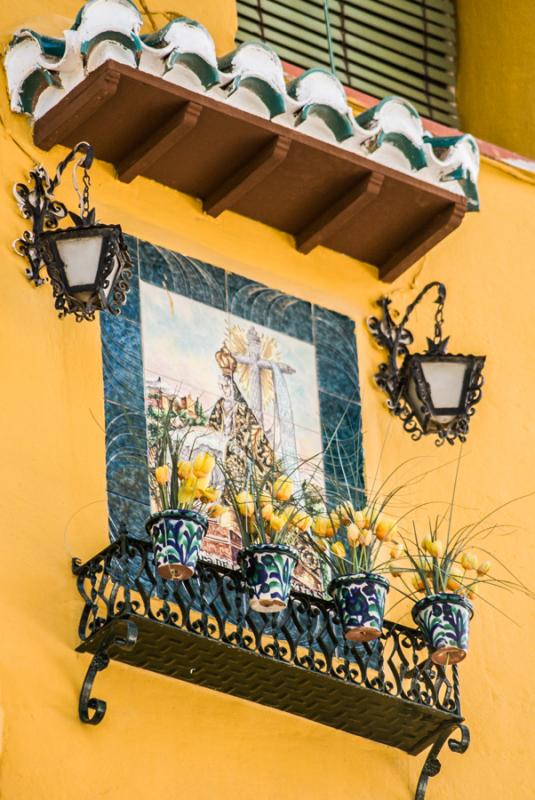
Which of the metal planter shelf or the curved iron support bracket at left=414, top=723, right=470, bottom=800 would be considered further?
the curved iron support bracket at left=414, top=723, right=470, bottom=800

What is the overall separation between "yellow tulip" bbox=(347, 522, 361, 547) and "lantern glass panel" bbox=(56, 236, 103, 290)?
123 centimetres

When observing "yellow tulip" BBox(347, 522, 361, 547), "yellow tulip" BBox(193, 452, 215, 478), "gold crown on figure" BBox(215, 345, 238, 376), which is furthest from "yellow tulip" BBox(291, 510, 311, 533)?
"gold crown on figure" BBox(215, 345, 238, 376)

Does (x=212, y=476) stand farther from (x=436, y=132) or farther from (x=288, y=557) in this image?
(x=436, y=132)

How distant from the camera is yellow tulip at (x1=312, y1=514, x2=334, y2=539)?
809cm

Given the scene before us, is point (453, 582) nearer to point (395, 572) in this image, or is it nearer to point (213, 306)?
point (395, 572)

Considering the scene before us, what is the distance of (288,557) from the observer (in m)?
7.81

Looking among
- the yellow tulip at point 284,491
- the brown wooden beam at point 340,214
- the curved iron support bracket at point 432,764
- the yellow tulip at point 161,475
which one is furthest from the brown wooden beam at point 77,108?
the curved iron support bracket at point 432,764

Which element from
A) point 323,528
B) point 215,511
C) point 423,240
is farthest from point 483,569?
point 423,240

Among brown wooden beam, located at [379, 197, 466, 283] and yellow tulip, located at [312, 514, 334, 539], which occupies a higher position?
brown wooden beam, located at [379, 197, 466, 283]

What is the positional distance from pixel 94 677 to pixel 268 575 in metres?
0.67

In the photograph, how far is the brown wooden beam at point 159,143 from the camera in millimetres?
8547

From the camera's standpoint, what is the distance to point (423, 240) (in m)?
9.25

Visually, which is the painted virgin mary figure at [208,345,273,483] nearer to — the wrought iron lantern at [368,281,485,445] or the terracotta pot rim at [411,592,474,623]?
the wrought iron lantern at [368,281,485,445]

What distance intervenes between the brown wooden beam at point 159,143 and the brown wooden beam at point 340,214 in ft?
2.43
